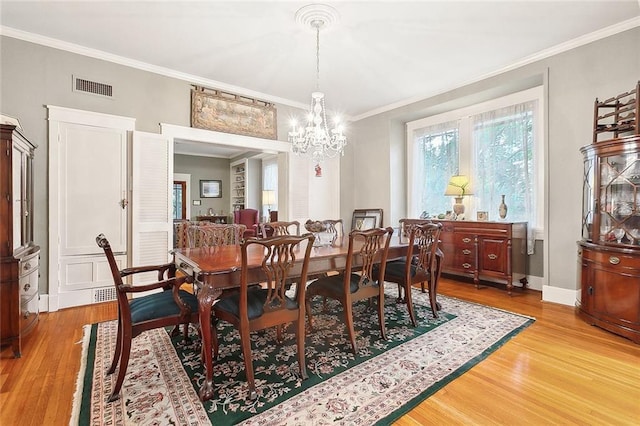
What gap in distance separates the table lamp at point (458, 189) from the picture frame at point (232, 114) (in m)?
2.96

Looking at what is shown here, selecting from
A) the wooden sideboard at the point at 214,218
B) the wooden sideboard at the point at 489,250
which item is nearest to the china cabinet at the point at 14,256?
the wooden sideboard at the point at 489,250

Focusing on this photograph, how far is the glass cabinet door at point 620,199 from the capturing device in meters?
2.67

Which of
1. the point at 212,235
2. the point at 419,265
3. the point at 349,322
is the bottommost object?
the point at 349,322

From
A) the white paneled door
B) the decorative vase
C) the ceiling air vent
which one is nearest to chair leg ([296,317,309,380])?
the white paneled door

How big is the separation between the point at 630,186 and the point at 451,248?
2169 millimetres

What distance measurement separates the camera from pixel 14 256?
2.46m

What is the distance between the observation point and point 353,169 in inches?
250

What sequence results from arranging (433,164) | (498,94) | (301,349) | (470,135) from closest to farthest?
(301,349), (498,94), (470,135), (433,164)

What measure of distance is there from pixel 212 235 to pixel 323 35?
2.43 metres

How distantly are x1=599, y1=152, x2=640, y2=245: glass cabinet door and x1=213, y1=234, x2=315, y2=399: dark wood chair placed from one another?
2856 millimetres

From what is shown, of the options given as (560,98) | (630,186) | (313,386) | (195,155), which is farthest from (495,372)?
(195,155)

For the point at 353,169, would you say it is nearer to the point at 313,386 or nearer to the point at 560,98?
the point at 560,98

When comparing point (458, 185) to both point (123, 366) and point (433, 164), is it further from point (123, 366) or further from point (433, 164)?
point (123, 366)

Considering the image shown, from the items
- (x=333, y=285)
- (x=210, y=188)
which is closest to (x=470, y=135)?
(x=333, y=285)
